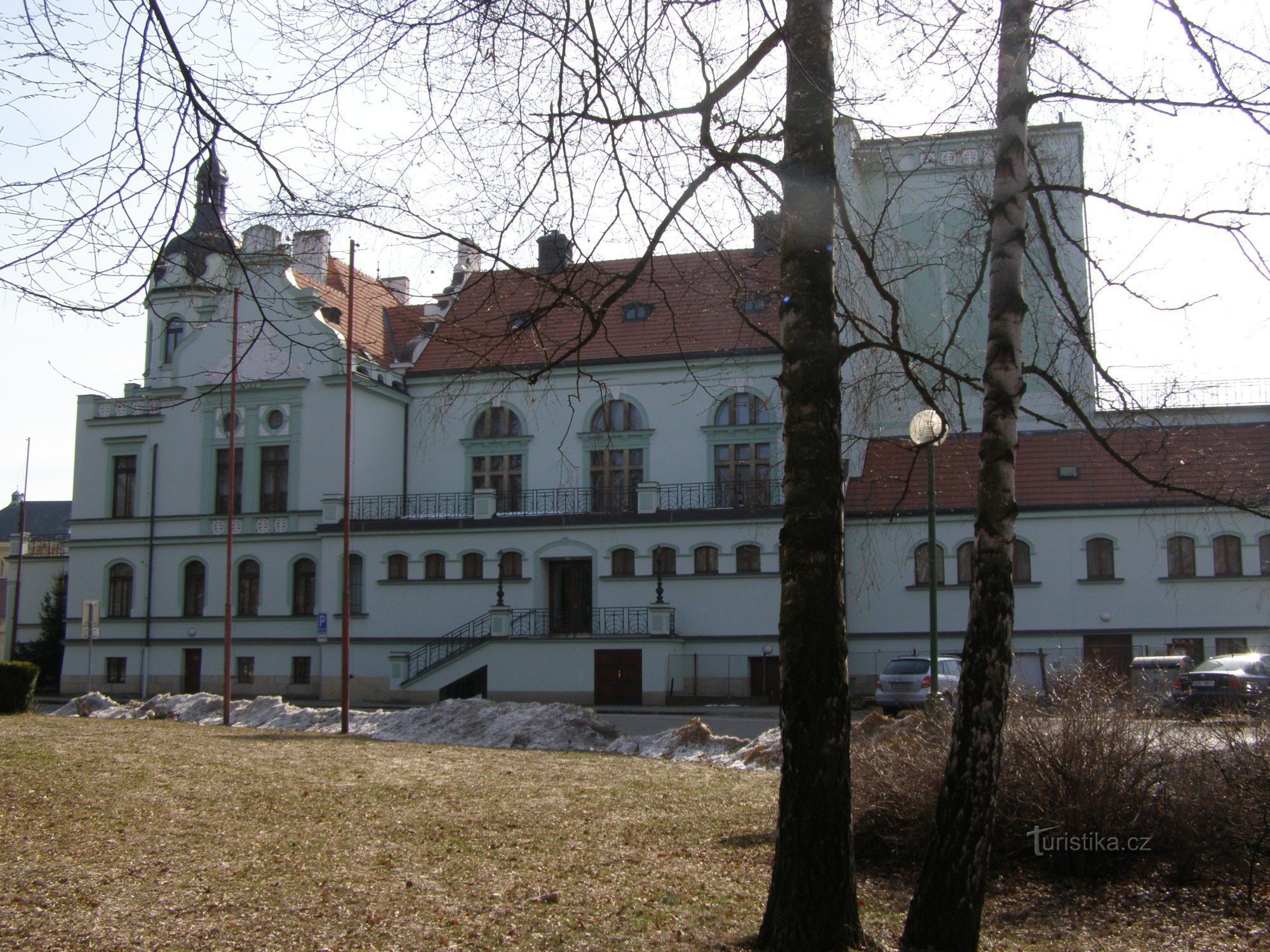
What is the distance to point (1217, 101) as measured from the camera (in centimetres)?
655

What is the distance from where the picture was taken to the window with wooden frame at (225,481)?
37.9 metres

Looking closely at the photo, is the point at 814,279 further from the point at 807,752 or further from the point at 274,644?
the point at 274,644

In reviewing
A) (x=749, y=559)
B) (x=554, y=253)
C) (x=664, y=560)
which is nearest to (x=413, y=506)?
(x=664, y=560)

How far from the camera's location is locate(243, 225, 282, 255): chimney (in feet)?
22.6

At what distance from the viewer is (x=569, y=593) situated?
3469cm

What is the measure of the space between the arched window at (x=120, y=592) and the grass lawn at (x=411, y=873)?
2723 cm

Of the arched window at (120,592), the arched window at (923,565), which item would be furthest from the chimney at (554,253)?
the arched window at (120,592)

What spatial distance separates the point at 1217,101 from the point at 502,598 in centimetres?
2848

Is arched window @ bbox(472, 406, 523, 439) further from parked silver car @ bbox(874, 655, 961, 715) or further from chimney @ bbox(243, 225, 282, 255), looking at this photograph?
chimney @ bbox(243, 225, 282, 255)

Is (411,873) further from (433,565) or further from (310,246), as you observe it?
(433,565)

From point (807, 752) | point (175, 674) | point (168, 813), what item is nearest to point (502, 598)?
point (175, 674)

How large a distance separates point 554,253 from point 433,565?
1118 inches

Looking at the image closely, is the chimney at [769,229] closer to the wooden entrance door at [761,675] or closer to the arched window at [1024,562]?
the wooden entrance door at [761,675]

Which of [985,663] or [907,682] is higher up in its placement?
[985,663]
